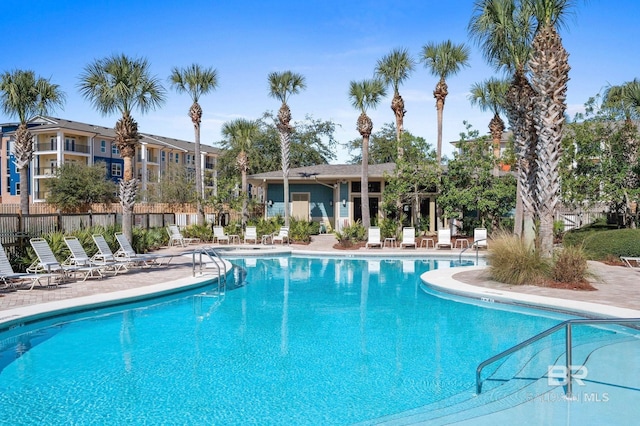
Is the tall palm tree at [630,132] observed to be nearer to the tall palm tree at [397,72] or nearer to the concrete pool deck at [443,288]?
the concrete pool deck at [443,288]

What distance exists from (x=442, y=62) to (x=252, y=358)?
23448 millimetres

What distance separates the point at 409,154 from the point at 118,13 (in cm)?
1496

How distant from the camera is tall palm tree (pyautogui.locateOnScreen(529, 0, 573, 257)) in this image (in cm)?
1368

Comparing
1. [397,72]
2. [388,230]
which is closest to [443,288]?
[388,230]

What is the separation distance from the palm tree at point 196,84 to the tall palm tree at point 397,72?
9604 millimetres

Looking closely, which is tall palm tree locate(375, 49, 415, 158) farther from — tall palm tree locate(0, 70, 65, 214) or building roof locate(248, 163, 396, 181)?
tall palm tree locate(0, 70, 65, 214)

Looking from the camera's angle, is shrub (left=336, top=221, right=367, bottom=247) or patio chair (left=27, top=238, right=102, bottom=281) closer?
patio chair (left=27, top=238, right=102, bottom=281)

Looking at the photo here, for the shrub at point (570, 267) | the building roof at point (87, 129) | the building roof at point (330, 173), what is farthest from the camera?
the building roof at point (87, 129)

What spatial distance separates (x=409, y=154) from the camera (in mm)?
26016

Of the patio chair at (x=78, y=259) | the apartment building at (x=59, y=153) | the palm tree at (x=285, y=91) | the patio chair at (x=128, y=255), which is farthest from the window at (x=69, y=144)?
the patio chair at (x=78, y=259)

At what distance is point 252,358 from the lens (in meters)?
7.57

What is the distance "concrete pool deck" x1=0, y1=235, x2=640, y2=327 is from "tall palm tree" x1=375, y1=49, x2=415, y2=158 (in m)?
13.5

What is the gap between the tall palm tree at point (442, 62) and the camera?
26.9 metres

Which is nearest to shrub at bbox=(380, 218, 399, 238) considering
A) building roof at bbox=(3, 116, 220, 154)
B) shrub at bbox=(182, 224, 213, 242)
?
shrub at bbox=(182, 224, 213, 242)
